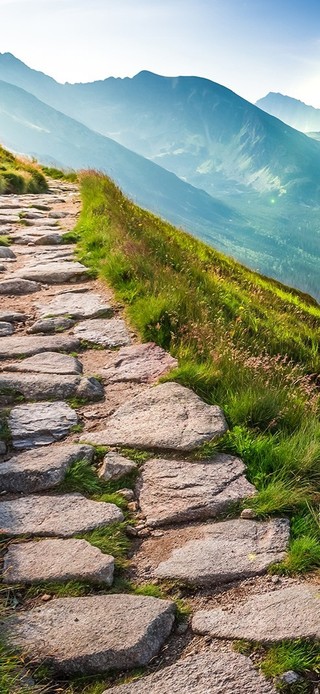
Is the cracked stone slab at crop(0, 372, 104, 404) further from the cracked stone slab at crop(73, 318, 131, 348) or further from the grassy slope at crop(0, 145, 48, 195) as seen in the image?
the grassy slope at crop(0, 145, 48, 195)

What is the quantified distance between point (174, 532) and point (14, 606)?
3.61ft

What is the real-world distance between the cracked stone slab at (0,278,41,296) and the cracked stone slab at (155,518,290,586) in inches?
217

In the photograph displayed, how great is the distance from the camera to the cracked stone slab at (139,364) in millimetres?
5324

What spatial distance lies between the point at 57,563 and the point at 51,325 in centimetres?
393

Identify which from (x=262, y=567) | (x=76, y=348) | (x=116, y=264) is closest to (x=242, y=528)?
(x=262, y=567)

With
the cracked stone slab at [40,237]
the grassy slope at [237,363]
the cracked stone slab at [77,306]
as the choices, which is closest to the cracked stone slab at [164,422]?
the grassy slope at [237,363]

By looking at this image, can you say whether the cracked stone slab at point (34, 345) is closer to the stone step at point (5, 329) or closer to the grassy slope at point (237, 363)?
the stone step at point (5, 329)

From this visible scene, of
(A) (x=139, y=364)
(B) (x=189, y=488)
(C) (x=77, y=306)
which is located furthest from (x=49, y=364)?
(B) (x=189, y=488)

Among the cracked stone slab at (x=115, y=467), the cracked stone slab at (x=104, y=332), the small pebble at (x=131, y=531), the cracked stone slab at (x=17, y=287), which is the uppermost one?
the cracked stone slab at (x=104, y=332)

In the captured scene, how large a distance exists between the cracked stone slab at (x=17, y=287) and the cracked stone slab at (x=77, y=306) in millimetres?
566

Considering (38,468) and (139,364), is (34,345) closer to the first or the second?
(139,364)

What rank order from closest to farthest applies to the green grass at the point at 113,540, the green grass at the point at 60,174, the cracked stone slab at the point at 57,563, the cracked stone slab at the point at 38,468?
the cracked stone slab at the point at 57,563 → the green grass at the point at 113,540 → the cracked stone slab at the point at 38,468 → the green grass at the point at 60,174

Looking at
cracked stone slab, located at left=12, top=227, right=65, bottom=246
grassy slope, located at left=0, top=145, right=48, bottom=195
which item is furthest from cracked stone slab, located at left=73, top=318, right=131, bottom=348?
grassy slope, located at left=0, top=145, right=48, bottom=195

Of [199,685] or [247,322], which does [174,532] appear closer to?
[199,685]
